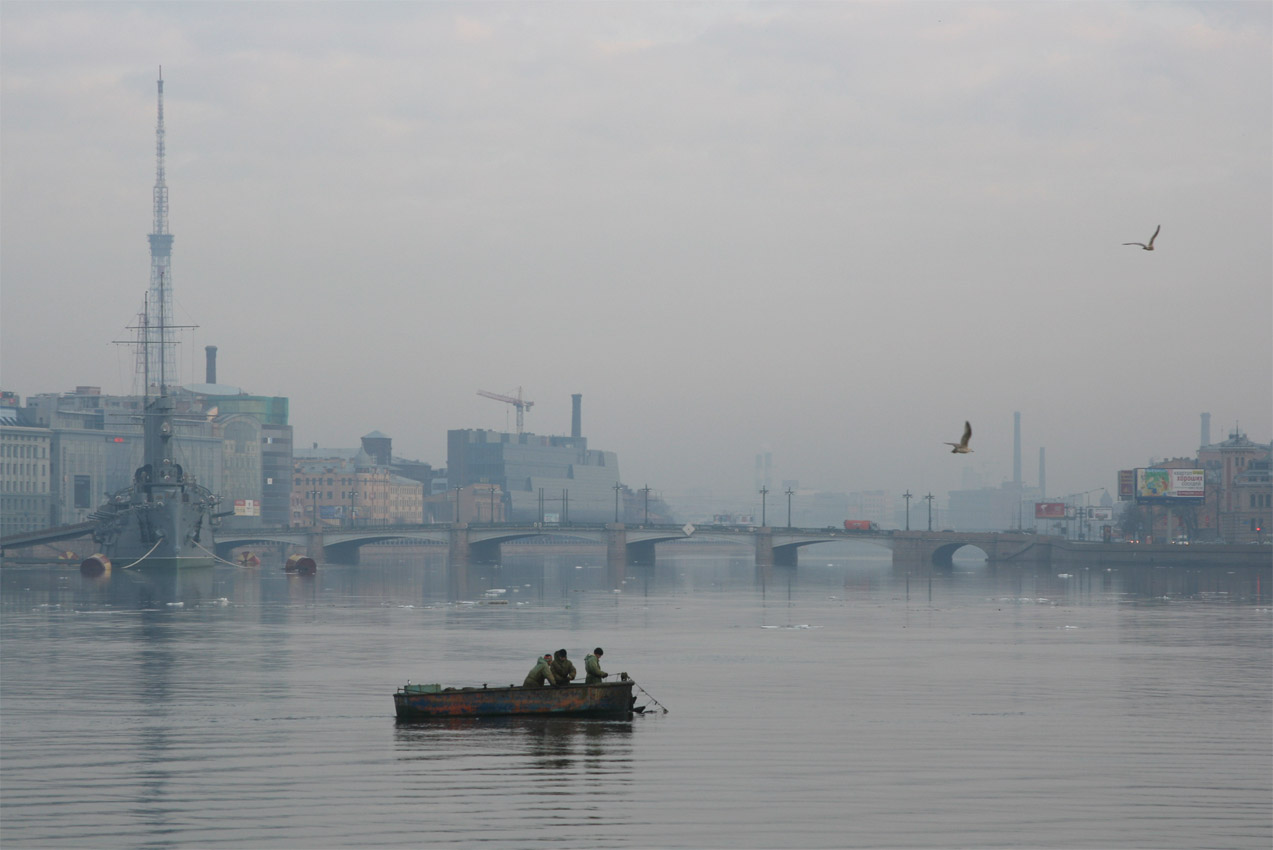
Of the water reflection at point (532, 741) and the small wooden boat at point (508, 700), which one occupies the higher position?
the small wooden boat at point (508, 700)

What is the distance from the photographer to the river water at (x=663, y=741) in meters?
32.6

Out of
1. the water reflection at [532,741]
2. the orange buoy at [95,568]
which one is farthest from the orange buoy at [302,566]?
the water reflection at [532,741]

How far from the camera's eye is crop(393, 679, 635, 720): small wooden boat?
153 feet

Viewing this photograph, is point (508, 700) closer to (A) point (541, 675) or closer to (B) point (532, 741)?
(A) point (541, 675)

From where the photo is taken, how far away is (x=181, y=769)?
129 feet

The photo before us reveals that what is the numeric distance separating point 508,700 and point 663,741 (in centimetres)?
488

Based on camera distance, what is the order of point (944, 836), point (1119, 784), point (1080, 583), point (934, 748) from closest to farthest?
point (944, 836) → point (1119, 784) → point (934, 748) → point (1080, 583)

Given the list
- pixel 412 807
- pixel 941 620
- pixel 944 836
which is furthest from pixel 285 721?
pixel 941 620

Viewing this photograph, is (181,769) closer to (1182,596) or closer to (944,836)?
(944,836)

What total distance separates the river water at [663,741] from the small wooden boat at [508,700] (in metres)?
0.52

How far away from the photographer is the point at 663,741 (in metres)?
44.5

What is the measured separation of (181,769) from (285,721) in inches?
373

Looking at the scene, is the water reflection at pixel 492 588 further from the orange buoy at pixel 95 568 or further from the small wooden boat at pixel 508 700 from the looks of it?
the small wooden boat at pixel 508 700

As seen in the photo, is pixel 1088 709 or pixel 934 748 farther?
pixel 1088 709
